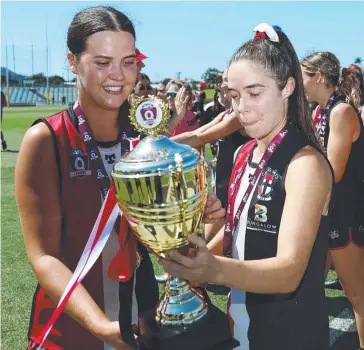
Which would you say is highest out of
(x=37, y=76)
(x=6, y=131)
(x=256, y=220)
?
(x=256, y=220)

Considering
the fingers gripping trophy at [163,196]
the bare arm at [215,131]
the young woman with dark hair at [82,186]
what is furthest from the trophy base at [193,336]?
the bare arm at [215,131]

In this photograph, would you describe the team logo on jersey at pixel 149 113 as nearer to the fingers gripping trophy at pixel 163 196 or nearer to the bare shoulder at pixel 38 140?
the fingers gripping trophy at pixel 163 196

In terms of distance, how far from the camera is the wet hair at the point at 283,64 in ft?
5.05

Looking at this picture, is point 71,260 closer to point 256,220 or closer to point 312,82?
point 256,220

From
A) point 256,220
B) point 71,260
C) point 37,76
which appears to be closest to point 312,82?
point 256,220

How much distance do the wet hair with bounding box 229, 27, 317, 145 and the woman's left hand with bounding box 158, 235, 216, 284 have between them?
2.13ft

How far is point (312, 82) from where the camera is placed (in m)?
3.70

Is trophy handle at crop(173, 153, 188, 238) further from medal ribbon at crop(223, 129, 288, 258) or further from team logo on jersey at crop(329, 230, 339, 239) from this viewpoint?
team logo on jersey at crop(329, 230, 339, 239)

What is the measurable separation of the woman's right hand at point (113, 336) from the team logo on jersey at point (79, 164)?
477 millimetres

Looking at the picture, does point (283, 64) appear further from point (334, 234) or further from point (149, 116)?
point (334, 234)

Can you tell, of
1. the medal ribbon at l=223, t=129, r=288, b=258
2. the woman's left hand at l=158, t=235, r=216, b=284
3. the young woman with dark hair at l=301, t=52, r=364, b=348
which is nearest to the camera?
the woman's left hand at l=158, t=235, r=216, b=284

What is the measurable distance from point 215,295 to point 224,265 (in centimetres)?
331

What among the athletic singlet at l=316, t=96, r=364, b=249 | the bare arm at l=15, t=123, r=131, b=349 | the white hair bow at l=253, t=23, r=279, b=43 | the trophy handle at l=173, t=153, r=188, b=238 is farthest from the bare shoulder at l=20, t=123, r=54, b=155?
the athletic singlet at l=316, t=96, r=364, b=249

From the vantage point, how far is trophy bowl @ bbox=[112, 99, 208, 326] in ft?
3.78
